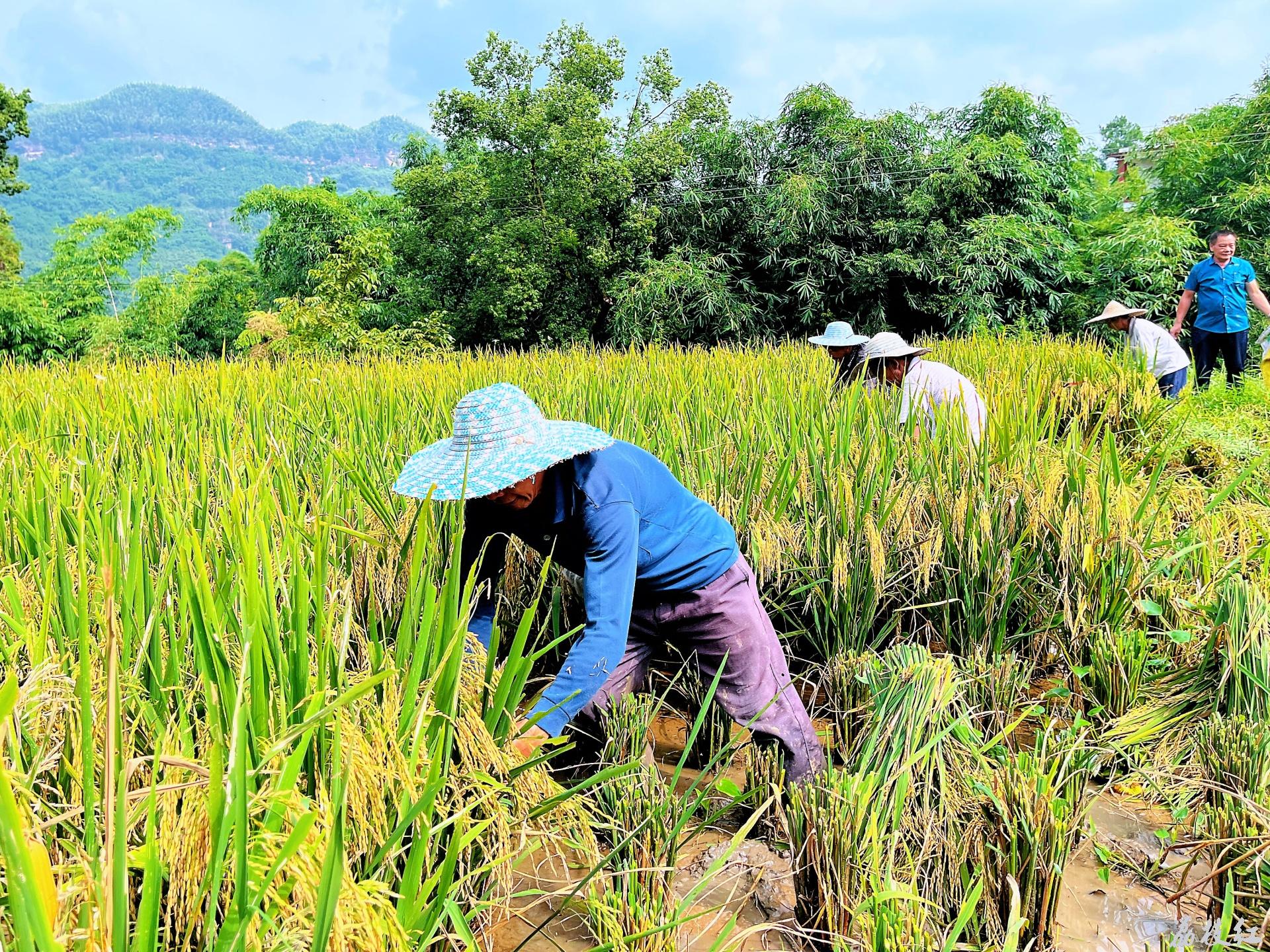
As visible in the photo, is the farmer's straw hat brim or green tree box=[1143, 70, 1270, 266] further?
green tree box=[1143, 70, 1270, 266]

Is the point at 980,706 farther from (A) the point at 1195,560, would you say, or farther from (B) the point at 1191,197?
(B) the point at 1191,197

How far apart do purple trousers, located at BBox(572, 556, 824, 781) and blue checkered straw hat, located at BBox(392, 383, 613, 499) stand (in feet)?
1.66

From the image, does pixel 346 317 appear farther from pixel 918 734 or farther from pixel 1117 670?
pixel 918 734

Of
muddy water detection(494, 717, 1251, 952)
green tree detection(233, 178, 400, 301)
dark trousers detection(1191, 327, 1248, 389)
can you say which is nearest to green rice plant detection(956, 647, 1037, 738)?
muddy water detection(494, 717, 1251, 952)

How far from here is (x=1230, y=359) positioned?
6.32m

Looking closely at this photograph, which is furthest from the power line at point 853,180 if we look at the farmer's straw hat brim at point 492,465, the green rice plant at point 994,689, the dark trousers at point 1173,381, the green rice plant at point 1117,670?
the farmer's straw hat brim at point 492,465

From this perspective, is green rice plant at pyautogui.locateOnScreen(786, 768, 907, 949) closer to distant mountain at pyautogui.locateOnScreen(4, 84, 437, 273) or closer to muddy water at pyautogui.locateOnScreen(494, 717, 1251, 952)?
muddy water at pyautogui.locateOnScreen(494, 717, 1251, 952)

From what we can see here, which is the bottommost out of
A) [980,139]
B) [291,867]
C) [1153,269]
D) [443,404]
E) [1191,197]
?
[291,867]

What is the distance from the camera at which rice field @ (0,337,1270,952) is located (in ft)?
3.05

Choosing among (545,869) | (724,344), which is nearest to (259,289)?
(724,344)

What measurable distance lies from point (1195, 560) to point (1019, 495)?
564 mm

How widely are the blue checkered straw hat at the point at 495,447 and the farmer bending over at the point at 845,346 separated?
9.15 feet

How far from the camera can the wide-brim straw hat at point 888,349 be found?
3678mm

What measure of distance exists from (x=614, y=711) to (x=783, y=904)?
1.73 feet
